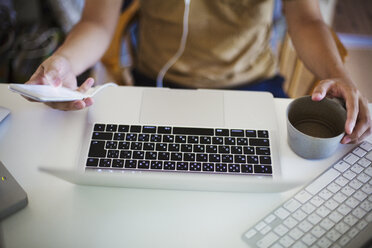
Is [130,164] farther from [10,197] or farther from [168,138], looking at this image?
[10,197]

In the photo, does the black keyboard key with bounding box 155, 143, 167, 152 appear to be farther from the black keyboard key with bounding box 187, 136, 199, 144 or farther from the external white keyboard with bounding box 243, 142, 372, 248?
the external white keyboard with bounding box 243, 142, 372, 248

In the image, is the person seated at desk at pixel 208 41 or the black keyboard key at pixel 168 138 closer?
the black keyboard key at pixel 168 138

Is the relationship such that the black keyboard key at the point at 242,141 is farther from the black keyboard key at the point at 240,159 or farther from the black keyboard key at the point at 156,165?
the black keyboard key at the point at 156,165

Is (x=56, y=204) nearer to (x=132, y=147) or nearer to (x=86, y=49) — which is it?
(x=132, y=147)

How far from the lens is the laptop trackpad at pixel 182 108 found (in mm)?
808

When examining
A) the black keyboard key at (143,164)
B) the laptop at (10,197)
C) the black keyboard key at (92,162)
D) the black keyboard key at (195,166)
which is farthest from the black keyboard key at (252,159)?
the laptop at (10,197)

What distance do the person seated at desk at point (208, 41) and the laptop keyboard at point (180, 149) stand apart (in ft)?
0.74

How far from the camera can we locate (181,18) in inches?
41.8

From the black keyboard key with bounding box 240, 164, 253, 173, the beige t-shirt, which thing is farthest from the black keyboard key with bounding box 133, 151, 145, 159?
the beige t-shirt

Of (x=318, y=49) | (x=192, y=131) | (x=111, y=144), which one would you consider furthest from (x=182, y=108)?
(x=318, y=49)

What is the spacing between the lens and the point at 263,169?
0.72 metres

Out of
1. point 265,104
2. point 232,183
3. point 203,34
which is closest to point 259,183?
point 232,183

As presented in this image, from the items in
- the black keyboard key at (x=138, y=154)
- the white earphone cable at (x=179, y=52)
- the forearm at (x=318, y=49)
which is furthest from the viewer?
the white earphone cable at (x=179, y=52)

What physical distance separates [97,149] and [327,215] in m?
0.46
